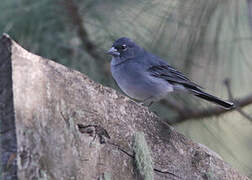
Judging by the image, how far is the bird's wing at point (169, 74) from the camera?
3559 mm

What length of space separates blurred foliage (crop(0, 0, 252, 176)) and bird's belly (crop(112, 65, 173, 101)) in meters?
0.12

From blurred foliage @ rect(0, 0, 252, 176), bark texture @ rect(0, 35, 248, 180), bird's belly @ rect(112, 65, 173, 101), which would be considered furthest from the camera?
bird's belly @ rect(112, 65, 173, 101)

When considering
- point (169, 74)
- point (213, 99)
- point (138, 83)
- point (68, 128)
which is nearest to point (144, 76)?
point (138, 83)

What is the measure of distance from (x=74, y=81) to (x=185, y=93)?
2189mm

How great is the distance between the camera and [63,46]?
131 inches

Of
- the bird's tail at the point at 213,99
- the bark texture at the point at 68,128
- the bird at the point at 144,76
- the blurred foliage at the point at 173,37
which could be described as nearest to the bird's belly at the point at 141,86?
the bird at the point at 144,76

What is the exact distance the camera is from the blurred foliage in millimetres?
Result: 3264

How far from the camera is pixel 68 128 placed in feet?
4.88

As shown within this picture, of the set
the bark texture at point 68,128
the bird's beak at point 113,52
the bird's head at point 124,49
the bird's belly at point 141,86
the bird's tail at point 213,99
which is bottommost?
the bark texture at point 68,128

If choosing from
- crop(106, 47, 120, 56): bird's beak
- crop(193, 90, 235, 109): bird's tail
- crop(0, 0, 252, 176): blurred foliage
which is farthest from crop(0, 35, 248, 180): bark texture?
crop(106, 47, 120, 56): bird's beak

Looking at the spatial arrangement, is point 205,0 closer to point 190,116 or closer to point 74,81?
point 190,116

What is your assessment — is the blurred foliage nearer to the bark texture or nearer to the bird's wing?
the bird's wing

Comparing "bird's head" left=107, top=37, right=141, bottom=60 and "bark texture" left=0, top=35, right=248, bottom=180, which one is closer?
"bark texture" left=0, top=35, right=248, bottom=180

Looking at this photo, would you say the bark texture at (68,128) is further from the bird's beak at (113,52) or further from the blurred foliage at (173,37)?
the bird's beak at (113,52)
